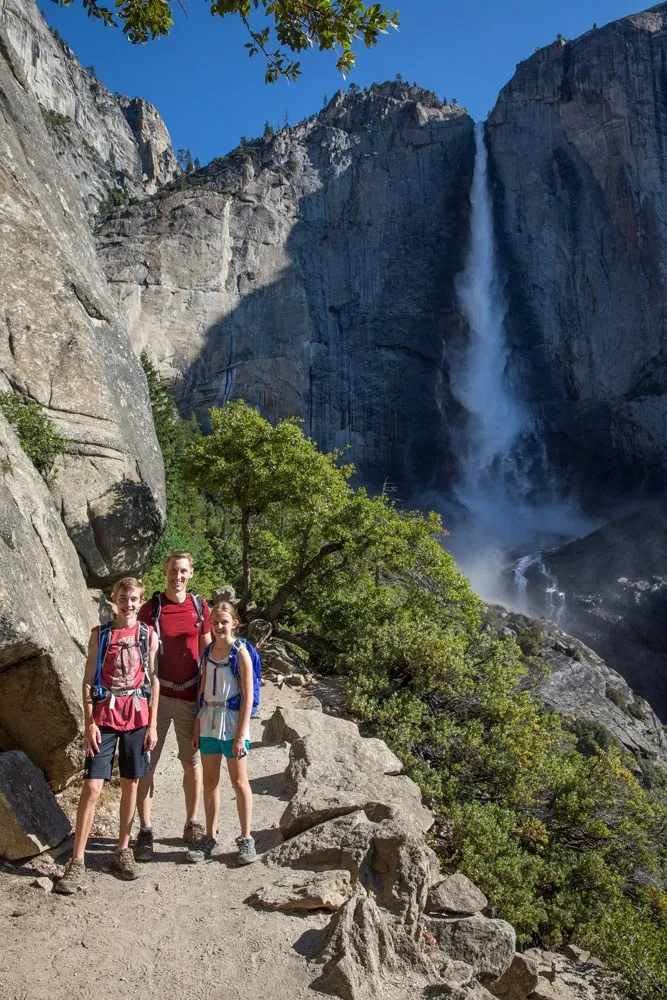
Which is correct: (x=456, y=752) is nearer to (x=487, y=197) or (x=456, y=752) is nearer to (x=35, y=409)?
(x=35, y=409)

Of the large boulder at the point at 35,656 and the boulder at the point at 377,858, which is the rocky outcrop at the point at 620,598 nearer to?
the boulder at the point at 377,858

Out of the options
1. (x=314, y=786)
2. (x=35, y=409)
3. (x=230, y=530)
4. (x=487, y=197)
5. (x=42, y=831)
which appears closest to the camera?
(x=42, y=831)

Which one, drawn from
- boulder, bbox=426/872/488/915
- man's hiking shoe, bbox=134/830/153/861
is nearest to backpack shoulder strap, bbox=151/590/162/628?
man's hiking shoe, bbox=134/830/153/861

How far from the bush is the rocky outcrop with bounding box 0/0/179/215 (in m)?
45.8

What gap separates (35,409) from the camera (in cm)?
839

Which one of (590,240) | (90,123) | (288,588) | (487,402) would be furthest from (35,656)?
(90,123)

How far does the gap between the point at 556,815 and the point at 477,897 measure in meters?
3.29

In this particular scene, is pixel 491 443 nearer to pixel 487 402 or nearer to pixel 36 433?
pixel 487 402

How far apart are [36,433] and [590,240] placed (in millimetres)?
46604

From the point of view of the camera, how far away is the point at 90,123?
62.9m

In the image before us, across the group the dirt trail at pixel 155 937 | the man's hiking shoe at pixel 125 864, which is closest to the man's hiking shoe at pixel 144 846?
the dirt trail at pixel 155 937

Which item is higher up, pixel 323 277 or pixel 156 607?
pixel 323 277

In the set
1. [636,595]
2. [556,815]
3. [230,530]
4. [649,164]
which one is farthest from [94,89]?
[556,815]

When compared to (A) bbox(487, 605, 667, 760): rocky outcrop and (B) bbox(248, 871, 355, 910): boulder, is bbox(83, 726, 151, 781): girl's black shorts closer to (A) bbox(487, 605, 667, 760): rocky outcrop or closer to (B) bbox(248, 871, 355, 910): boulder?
(B) bbox(248, 871, 355, 910): boulder
